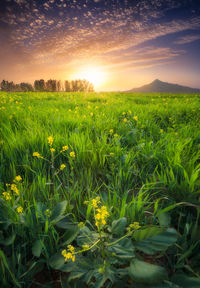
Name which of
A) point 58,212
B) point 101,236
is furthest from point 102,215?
point 58,212

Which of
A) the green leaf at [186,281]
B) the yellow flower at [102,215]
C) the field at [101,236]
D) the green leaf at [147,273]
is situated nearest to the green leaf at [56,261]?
the field at [101,236]

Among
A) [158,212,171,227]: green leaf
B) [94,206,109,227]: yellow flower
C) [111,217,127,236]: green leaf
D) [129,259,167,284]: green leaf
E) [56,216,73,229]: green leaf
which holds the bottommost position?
[56,216,73,229]: green leaf

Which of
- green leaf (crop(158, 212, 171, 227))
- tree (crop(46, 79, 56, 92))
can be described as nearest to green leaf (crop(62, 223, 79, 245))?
green leaf (crop(158, 212, 171, 227))

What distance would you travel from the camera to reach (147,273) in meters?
0.84

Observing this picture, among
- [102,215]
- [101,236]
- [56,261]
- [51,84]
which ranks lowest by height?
[56,261]

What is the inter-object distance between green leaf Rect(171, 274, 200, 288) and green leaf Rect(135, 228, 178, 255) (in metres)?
0.14

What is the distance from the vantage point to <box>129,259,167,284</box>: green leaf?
0.82 metres

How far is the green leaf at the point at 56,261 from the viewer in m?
0.99

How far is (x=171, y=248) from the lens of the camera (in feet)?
3.70

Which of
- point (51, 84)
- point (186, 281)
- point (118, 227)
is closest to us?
point (186, 281)

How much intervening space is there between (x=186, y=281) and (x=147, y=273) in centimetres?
20

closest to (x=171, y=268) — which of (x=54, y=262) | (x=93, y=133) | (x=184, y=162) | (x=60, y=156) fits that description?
(x=54, y=262)

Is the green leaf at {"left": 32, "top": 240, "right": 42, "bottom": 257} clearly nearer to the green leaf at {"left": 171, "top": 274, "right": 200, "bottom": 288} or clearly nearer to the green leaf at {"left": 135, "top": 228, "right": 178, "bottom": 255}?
the green leaf at {"left": 135, "top": 228, "right": 178, "bottom": 255}

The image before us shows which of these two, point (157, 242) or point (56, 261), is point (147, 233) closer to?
point (157, 242)
